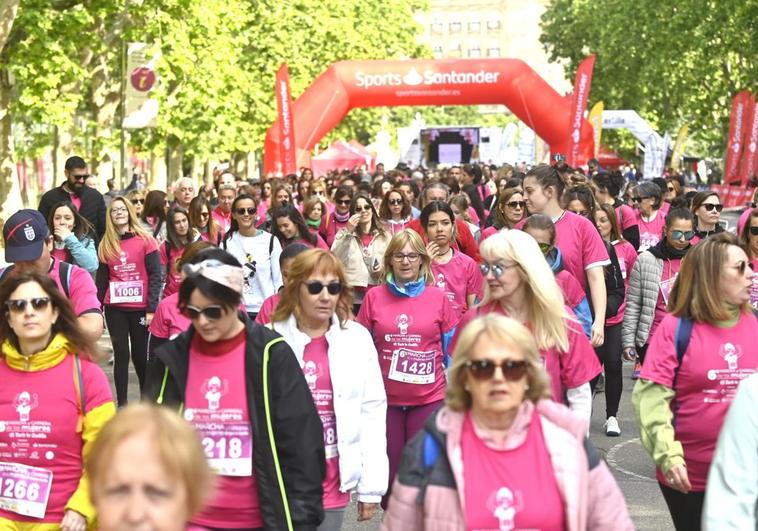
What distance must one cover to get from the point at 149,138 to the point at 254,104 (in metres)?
13.4

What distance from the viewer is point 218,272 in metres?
5.07

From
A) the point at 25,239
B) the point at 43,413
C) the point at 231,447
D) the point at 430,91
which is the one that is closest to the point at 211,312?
the point at 231,447

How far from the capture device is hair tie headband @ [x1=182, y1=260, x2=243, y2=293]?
16.6 ft

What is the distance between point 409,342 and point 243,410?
2730 mm

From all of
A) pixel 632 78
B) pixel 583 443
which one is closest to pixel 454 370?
pixel 583 443

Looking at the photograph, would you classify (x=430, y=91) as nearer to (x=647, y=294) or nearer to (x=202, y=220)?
(x=202, y=220)

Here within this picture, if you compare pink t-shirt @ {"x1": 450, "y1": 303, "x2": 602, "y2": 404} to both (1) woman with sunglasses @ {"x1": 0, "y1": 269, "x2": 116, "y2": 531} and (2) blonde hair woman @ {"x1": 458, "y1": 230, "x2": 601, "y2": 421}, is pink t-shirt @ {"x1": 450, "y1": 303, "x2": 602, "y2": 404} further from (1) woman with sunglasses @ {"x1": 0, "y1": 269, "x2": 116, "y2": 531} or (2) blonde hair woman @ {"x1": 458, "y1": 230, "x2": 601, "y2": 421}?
(1) woman with sunglasses @ {"x1": 0, "y1": 269, "x2": 116, "y2": 531}

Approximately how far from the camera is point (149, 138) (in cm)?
3747

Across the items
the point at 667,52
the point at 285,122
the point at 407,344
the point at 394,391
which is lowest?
the point at 394,391

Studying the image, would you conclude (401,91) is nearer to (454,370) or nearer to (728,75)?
(728,75)

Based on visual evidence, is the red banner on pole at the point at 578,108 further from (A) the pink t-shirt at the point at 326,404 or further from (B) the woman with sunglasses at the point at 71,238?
(A) the pink t-shirt at the point at 326,404

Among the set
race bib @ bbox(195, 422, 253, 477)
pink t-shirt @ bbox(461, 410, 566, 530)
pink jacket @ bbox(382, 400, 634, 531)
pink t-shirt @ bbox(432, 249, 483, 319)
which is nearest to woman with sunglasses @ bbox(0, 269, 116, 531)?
race bib @ bbox(195, 422, 253, 477)

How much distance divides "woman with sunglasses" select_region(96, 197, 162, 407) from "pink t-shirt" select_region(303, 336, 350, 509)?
19.8 ft

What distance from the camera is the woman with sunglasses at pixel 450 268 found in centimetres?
918
